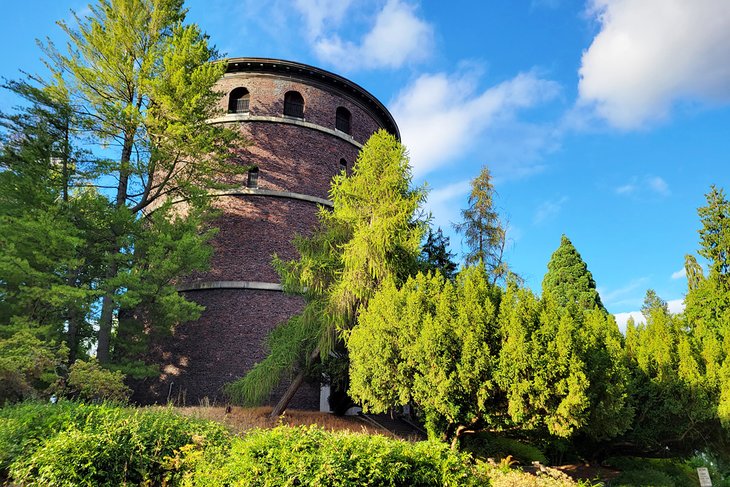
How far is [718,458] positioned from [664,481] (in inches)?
154

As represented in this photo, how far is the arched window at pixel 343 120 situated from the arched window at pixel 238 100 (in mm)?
3879

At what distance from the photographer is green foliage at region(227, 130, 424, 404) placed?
12.7 meters

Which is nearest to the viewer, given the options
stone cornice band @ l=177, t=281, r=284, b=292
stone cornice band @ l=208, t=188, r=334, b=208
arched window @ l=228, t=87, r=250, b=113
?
stone cornice band @ l=177, t=281, r=284, b=292

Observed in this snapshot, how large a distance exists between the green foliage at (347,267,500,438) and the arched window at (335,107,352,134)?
12.0m

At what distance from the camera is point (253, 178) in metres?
19.2

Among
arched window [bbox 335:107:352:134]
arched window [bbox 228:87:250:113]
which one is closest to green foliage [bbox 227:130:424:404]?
arched window [bbox 335:107:352:134]

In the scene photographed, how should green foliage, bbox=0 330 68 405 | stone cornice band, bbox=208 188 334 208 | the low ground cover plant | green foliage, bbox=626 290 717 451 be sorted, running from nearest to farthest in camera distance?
the low ground cover plant
green foliage, bbox=0 330 68 405
green foliage, bbox=626 290 717 451
stone cornice band, bbox=208 188 334 208

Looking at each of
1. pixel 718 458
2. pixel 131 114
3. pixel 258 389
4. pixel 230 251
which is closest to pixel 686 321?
pixel 718 458

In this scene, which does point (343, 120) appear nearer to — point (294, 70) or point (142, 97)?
→ point (294, 70)

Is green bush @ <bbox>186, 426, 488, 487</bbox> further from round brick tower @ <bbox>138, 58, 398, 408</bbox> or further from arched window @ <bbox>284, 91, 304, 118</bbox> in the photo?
arched window @ <bbox>284, 91, 304, 118</bbox>

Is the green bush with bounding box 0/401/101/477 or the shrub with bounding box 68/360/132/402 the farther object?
the shrub with bounding box 68/360/132/402

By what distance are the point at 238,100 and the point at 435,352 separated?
15.1 metres

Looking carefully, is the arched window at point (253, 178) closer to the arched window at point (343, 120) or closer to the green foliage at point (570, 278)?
the arched window at point (343, 120)

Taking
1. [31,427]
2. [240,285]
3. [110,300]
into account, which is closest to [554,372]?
[31,427]
